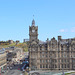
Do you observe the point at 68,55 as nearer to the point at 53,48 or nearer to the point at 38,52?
the point at 53,48

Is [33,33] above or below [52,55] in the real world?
above

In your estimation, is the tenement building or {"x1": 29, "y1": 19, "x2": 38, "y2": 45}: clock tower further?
{"x1": 29, "y1": 19, "x2": 38, "y2": 45}: clock tower

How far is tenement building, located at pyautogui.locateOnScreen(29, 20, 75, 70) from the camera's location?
86812mm

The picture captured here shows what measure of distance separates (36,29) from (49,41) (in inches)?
471

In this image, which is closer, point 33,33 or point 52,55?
point 52,55

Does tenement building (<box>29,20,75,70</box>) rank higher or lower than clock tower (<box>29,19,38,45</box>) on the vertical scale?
lower

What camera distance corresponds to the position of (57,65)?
86938 mm

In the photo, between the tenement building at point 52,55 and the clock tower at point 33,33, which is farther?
the clock tower at point 33,33

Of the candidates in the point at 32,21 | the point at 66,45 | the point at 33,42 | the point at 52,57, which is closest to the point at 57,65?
the point at 52,57

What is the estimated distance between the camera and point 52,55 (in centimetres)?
8731

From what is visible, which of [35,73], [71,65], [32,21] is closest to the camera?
[35,73]

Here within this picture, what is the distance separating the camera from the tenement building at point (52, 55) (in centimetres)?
8681

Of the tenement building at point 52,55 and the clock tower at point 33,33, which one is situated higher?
the clock tower at point 33,33

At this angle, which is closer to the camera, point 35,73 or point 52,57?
point 35,73
